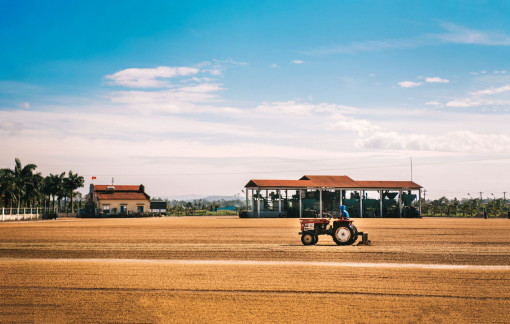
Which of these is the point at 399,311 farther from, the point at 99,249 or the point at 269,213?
the point at 269,213

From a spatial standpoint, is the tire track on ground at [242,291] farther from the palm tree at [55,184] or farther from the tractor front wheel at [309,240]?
the palm tree at [55,184]

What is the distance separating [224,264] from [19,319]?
24.9 feet

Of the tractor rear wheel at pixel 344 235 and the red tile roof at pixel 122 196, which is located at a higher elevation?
the red tile roof at pixel 122 196

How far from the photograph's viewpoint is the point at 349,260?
1683 cm

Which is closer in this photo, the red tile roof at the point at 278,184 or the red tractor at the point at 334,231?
the red tractor at the point at 334,231

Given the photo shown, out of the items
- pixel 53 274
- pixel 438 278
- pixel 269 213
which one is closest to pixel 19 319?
pixel 53 274

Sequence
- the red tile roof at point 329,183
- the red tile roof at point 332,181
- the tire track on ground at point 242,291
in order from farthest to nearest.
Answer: the red tile roof at point 332,181 → the red tile roof at point 329,183 → the tire track on ground at point 242,291

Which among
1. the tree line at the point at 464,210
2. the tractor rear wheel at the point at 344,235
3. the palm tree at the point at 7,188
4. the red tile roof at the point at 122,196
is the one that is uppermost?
the palm tree at the point at 7,188

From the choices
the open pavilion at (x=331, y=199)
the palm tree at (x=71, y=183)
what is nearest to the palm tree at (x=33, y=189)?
the palm tree at (x=71, y=183)

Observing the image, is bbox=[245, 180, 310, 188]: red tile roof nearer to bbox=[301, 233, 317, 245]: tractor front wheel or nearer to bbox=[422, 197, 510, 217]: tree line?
bbox=[422, 197, 510, 217]: tree line

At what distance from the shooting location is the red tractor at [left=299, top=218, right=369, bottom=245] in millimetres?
22062

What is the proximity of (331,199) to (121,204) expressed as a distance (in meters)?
43.2

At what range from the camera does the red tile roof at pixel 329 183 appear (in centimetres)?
7981

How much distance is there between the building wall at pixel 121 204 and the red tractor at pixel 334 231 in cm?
8134
